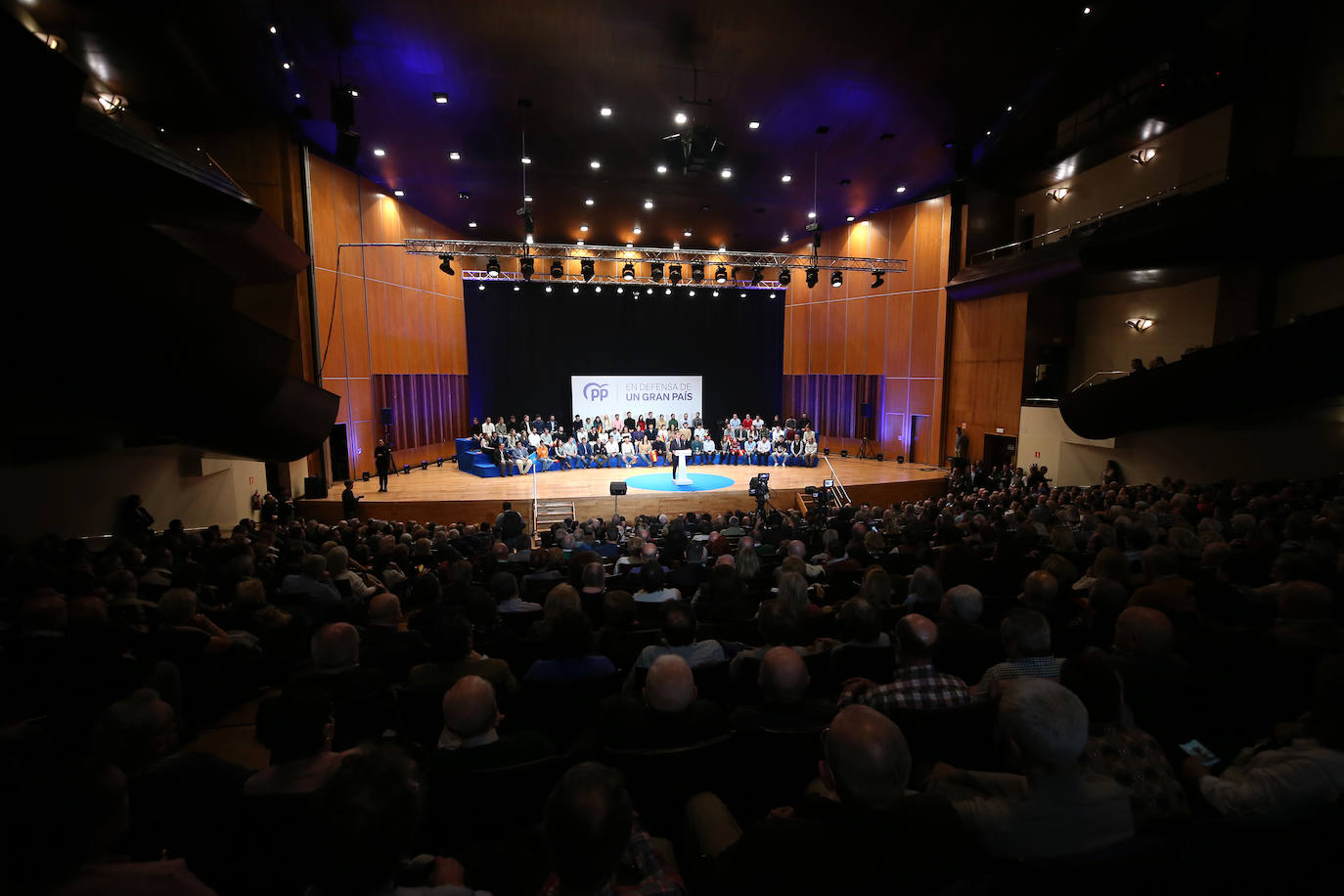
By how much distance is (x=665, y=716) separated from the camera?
2.09 meters

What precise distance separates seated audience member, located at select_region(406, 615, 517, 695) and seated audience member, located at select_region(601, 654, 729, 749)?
71cm

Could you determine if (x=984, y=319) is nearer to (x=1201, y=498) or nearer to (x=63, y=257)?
(x=1201, y=498)

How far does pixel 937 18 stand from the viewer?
7.06 meters

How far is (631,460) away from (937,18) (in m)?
11.2

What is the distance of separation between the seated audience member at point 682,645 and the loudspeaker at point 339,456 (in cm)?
1144

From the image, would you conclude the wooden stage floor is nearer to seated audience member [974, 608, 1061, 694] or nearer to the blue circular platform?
the blue circular platform

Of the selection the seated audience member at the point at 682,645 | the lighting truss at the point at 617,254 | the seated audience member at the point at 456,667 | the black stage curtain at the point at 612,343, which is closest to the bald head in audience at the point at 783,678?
the seated audience member at the point at 682,645

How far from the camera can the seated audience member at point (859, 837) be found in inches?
49.8

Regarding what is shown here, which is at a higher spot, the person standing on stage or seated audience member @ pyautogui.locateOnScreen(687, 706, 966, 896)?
seated audience member @ pyautogui.locateOnScreen(687, 706, 966, 896)

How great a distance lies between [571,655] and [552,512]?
9129 mm

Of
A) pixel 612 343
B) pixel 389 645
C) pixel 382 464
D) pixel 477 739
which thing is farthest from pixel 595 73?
pixel 612 343

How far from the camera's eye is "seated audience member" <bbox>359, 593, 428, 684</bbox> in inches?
119

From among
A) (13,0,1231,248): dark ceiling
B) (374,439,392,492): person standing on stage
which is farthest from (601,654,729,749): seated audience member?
(374,439,392,492): person standing on stage

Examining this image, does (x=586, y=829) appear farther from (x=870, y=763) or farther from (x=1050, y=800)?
(x=1050, y=800)
